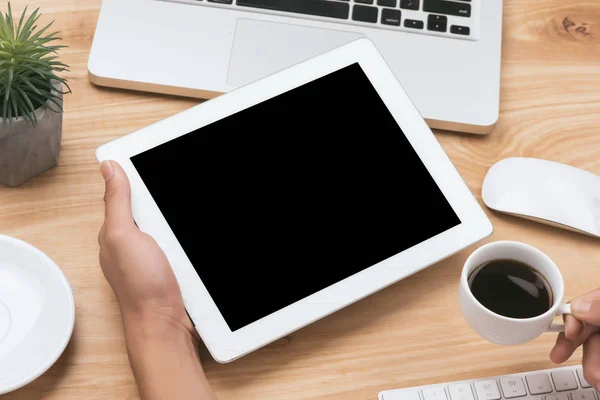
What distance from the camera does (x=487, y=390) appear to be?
794 millimetres

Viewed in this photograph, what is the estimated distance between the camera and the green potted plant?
76cm

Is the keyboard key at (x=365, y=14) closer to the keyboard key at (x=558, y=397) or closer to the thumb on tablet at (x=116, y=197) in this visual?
the thumb on tablet at (x=116, y=197)

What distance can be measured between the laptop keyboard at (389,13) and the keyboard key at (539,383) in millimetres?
431

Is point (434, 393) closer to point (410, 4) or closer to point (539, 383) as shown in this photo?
point (539, 383)

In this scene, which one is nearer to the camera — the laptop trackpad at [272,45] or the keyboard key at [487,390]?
the keyboard key at [487,390]

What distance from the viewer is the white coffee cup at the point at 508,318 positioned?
72cm

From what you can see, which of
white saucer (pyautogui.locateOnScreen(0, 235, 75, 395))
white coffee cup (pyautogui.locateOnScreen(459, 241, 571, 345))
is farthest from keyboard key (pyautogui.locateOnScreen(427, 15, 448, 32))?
white saucer (pyautogui.locateOnScreen(0, 235, 75, 395))

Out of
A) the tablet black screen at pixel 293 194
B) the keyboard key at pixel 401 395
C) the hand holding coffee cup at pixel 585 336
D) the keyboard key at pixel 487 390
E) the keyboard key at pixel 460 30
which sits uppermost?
the keyboard key at pixel 460 30

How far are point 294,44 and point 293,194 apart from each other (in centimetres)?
23

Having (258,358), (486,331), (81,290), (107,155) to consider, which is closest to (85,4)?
(107,155)

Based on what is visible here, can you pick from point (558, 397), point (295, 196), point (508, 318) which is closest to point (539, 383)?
point (558, 397)

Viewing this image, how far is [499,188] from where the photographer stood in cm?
90

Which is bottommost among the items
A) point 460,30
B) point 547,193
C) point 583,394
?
point 583,394

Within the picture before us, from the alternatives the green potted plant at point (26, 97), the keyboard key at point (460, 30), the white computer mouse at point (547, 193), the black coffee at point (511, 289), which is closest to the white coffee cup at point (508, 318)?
the black coffee at point (511, 289)
